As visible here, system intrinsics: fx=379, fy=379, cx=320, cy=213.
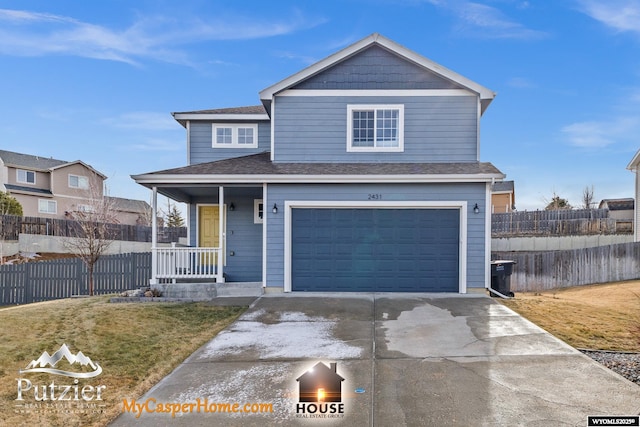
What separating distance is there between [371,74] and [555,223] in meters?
17.4

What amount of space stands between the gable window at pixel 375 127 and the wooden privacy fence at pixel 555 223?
50.4ft

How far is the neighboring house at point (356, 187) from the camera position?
10.6 m

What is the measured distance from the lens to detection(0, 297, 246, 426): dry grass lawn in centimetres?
444

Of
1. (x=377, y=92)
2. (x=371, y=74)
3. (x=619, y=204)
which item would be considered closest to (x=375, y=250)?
(x=377, y=92)

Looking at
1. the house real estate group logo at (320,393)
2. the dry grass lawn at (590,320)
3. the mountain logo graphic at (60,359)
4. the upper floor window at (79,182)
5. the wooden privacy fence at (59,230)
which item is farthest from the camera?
the upper floor window at (79,182)

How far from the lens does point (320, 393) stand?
4.71 m

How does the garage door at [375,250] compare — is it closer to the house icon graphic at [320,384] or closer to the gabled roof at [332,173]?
the gabled roof at [332,173]

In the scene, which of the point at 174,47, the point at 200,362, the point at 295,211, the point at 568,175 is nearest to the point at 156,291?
the point at 295,211

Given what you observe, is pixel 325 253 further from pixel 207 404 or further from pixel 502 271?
pixel 207 404

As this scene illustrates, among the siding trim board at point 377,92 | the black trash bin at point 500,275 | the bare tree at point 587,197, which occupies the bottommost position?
the black trash bin at point 500,275

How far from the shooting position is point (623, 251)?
15.8 m

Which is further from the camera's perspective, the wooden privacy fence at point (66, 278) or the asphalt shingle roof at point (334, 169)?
the wooden privacy fence at point (66, 278)

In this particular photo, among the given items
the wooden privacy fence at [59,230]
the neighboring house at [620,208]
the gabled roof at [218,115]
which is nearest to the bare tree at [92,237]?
the wooden privacy fence at [59,230]

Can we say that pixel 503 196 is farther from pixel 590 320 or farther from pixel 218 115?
pixel 218 115
